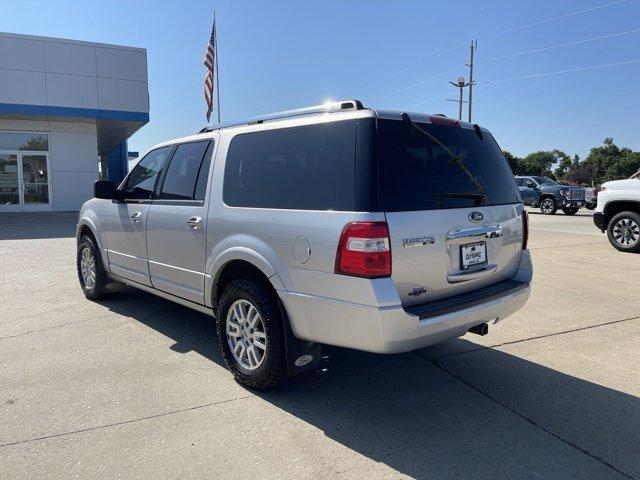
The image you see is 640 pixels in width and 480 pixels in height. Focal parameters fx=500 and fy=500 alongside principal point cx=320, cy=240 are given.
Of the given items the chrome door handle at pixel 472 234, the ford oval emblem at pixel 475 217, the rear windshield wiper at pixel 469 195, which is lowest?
the chrome door handle at pixel 472 234

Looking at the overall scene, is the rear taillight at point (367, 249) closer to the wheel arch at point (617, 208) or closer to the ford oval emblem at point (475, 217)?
the ford oval emblem at point (475, 217)

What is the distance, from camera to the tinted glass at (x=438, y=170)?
3.05 m

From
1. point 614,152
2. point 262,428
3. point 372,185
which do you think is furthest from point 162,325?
point 614,152

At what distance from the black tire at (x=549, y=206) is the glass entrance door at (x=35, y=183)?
870 inches

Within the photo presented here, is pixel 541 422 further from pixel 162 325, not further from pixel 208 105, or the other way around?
pixel 208 105

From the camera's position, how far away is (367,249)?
287cm

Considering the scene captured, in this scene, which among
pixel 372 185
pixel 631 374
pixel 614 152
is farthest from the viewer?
pixel 614 152

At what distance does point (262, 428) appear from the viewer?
3.12 m

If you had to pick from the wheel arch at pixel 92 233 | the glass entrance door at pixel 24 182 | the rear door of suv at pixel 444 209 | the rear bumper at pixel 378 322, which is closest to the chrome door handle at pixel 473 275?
the rear door of suv at pixel 444 209

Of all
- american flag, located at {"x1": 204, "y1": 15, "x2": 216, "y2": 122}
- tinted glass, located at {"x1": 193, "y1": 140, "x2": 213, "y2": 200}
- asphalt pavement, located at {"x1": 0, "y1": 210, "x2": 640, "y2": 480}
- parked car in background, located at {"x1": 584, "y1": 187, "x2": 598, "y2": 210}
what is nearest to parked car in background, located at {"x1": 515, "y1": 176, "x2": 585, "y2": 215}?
parked car in background, located at {"x1": 584, "y1": 187, "x2": 598, "y2": 210}

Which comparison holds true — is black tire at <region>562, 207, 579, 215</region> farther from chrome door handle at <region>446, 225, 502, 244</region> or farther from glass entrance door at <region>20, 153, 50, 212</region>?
glass entrance door at <region>20, 153, 50, 212</region>

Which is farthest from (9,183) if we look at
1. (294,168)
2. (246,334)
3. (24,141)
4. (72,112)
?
(294,168)

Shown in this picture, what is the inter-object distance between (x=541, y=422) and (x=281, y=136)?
2.58m

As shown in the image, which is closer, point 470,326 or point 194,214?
point 470,326
